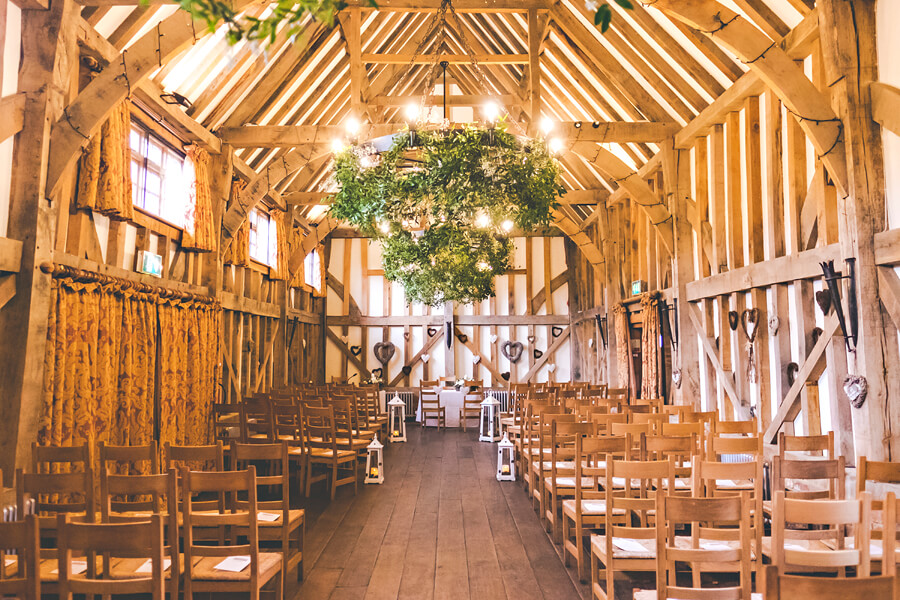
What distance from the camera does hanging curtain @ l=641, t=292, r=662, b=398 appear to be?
996 centimetres

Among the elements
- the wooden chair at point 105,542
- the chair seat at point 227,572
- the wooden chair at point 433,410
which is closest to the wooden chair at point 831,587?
the wooden chair at point 105,542

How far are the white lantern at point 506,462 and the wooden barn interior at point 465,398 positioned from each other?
61 millimetres

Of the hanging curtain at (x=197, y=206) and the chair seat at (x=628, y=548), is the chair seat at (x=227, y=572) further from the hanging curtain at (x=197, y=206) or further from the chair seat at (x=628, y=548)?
the hanging curtain at (x=197, y=206)

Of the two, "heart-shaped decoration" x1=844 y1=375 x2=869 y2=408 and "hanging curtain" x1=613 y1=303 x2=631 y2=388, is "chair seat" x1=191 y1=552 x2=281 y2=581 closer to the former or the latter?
"heart-shaped decoration" x1=844 y1=375 x2=869 y2=408

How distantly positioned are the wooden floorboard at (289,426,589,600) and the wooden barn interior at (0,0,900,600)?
0.04 metres

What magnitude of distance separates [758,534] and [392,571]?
102 inches

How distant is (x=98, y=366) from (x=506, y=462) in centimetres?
486

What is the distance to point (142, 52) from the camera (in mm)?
5379

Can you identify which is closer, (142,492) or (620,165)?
(142,492)

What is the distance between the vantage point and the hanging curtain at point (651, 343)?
392 inches

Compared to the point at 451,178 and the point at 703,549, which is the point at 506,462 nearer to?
the point at 451,178

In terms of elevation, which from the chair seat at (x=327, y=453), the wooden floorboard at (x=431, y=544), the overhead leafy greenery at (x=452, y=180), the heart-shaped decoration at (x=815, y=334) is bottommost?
the wooden floorboard at (x=431, y=544)

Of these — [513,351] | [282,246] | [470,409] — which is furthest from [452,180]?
[513,351]

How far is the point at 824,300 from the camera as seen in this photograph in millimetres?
5512
